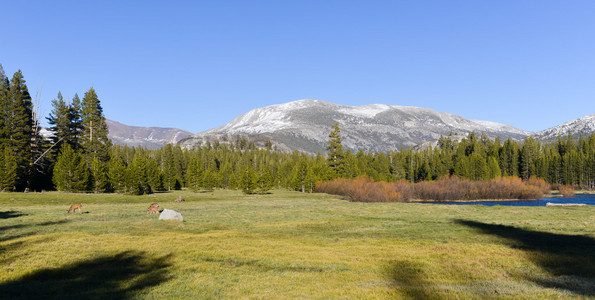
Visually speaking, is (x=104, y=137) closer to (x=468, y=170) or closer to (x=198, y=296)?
(x=198, y=296)

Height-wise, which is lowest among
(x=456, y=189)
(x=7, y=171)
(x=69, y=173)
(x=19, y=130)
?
(x=456, y=189)

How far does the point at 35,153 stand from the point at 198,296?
258ft

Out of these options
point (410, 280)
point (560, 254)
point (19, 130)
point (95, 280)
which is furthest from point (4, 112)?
point (560, 254)

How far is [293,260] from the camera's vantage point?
18297 millimetres

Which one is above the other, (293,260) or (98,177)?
(98,177)

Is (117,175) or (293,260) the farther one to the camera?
(117,175)

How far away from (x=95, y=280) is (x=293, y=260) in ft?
29.5

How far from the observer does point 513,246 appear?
21.4m

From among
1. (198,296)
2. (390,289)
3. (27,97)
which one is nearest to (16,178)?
(27,97)

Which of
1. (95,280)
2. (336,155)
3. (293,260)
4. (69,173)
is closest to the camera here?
(95,280)

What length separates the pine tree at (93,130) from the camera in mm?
82500

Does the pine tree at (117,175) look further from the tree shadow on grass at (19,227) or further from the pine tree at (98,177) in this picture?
the tree shadow on grass at (19,227)

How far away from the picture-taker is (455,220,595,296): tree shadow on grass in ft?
45.3

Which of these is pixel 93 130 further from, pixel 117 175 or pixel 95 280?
pixel 95 280
